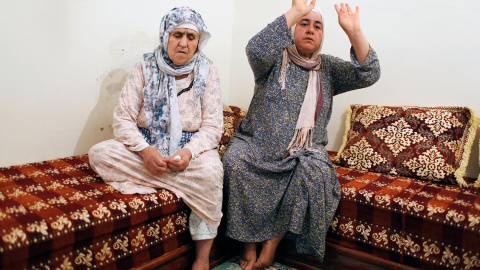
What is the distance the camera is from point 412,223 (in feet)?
5.16

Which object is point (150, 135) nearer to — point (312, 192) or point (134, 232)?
point (134, 232)

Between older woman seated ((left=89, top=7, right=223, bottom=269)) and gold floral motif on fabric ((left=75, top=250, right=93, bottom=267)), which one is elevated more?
older woman seated ((left=89, top=7, right=223, bottom=269))

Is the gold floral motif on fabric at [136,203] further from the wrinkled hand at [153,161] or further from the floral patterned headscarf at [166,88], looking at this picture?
the floral patterned headscarf at [166,88]

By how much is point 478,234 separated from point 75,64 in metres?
2.16

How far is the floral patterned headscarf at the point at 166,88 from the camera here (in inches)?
72.1

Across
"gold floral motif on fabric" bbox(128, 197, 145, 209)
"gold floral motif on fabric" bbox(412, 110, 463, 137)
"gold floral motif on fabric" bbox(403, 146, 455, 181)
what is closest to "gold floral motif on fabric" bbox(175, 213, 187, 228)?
"gold floral motif on fabric" bbox(128, 197, 145, 209)

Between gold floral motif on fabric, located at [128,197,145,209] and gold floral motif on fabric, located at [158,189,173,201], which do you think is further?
gold floral motif on fabric, located at [158,189,173,201]

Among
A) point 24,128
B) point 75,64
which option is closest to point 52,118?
point 24,128

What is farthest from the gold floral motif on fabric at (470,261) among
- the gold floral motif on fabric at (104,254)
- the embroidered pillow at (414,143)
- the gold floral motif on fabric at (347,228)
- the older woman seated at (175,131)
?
the gold floral motif on fabric at (104,254)

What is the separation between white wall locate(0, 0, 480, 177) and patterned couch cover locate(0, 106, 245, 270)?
33cm

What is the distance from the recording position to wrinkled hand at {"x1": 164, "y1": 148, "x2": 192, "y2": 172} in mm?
1616

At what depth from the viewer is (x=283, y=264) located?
1904mm

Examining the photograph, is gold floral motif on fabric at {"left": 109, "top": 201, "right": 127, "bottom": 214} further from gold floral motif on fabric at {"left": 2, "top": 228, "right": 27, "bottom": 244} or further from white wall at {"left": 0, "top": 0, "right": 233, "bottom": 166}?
white wall at {"left": 0, "top": 0, "right": 233, "bottom": 166}

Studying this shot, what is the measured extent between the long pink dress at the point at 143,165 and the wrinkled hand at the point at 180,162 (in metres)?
0.03
